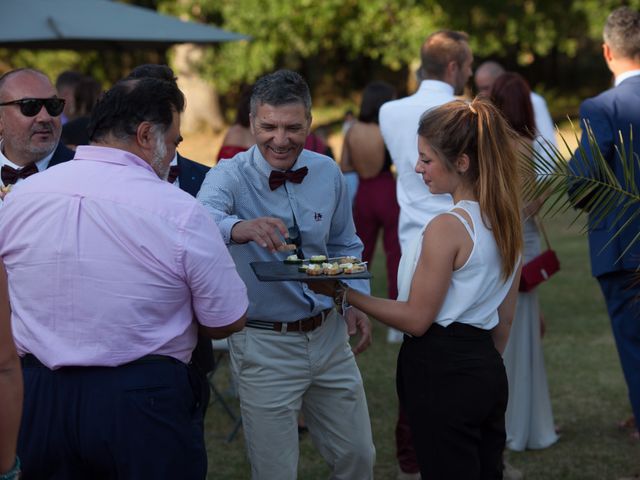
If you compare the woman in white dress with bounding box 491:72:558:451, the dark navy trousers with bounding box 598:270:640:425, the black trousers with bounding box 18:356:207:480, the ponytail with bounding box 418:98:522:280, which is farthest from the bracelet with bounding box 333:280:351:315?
the woman in white dress with bounding box 491:72:558:451

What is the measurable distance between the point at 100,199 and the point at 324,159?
1.41 metres

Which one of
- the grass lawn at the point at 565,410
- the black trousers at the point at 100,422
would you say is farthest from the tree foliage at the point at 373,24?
the black trousers at the point at 100,422

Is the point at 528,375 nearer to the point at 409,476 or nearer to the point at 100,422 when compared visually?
the point at 409,476

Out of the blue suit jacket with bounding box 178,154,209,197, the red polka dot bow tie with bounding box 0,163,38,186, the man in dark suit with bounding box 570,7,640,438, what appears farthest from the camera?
the man in dark suit with bounding box 570,7,640,438

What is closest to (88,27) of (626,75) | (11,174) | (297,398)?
(11,174)

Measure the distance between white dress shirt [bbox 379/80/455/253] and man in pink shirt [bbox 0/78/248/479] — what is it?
2.37m

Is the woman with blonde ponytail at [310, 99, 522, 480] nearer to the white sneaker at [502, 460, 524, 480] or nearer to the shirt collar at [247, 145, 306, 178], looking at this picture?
the shirt collar at [247, 145, 306, 178]

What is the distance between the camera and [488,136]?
366 cm

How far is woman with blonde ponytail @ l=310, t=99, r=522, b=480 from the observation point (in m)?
3.60

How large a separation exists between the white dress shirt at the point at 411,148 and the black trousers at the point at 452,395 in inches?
67.8

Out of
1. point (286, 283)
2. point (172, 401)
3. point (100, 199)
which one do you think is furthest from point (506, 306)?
point (100, 199)

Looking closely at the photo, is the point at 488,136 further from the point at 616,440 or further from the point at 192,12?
the point at 192,12

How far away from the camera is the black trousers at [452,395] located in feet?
11.9

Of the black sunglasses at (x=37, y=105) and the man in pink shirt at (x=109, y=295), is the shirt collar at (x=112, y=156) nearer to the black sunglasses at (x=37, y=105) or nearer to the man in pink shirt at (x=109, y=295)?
the man in pink shirt at (x=109, y=295)
